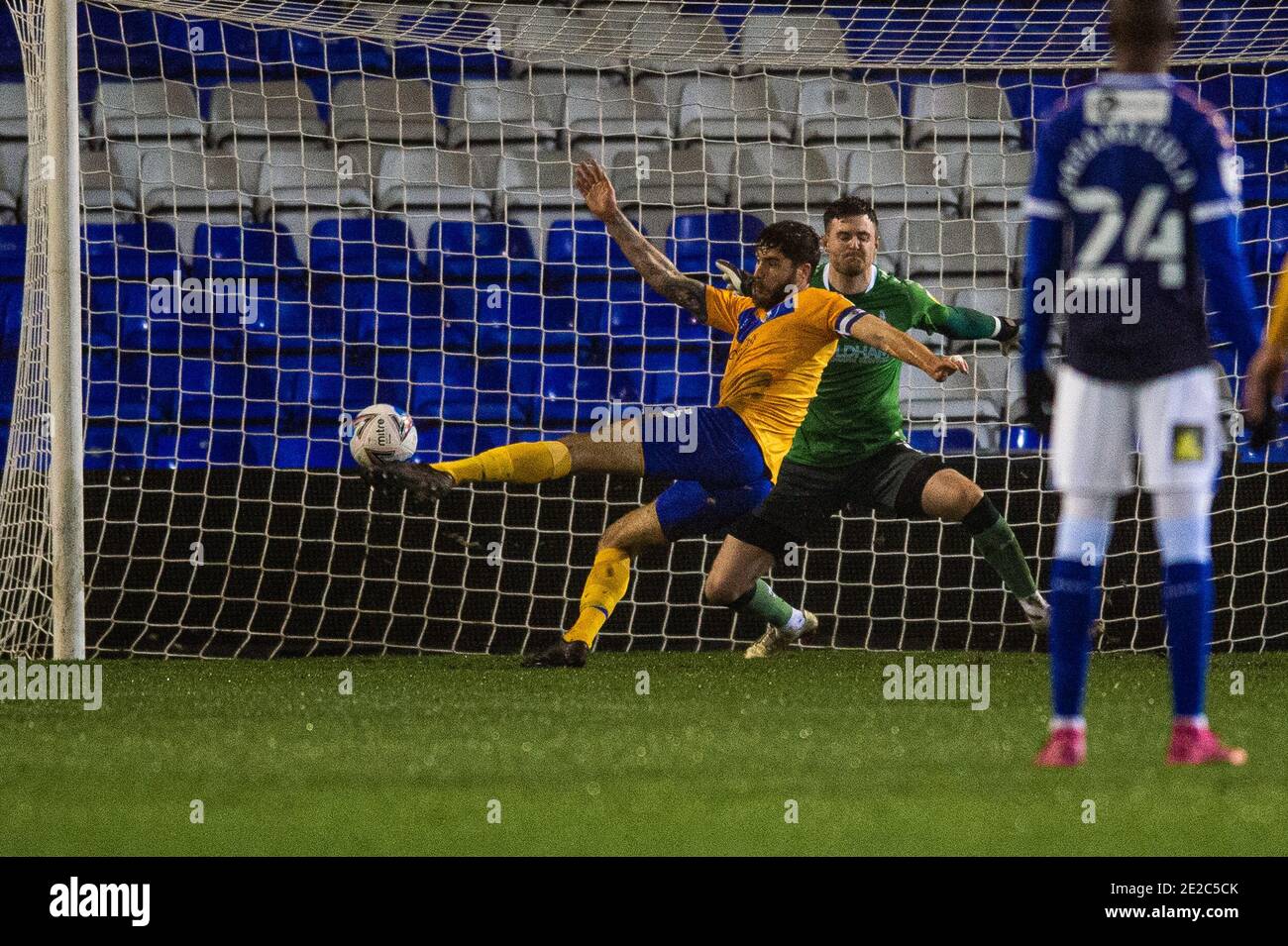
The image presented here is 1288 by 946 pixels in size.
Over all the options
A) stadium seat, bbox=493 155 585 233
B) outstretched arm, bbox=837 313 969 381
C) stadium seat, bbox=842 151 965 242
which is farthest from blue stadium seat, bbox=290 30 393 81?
outstretched arm, bbox=837 313 969 381

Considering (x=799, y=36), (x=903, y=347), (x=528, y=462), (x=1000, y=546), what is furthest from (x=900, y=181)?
(x=903, y=347)

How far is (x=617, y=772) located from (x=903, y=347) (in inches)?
84.8

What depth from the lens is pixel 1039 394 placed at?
3.36 m

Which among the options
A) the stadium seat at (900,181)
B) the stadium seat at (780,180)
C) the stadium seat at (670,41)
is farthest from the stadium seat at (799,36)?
the stadium seat at (900,181)

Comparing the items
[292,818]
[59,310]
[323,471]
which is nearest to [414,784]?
[292,818]

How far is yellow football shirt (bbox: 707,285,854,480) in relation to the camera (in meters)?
6.32

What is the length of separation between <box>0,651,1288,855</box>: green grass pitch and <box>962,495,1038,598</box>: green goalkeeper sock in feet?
2.33

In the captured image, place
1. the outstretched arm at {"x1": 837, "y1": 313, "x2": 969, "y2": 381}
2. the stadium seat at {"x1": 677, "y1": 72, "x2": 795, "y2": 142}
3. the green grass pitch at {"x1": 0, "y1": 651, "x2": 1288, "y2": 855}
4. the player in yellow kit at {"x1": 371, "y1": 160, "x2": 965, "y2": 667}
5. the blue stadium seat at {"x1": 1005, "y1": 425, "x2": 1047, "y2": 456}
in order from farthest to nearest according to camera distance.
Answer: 1. the stadium seat at {"x1": 677, "y1": 72, "x2": 795, "y2": 142}
2. the blue stadium seat at {"x1": 1005, "y1": 425, "x2": 1047, "y2": 456}
3. the player in yellow kit at {"x1": 371, "y1": 160, "x2": 965, "y2": 667}
4. the outstretched arm at {"x1": 837, "y1": 313, "x2": 969, "y2": 381}
5. the green grass pitch at {"x1": 0, "y1": 651, "x2": 1288, "y2": 855}

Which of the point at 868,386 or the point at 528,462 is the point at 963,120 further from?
the point at 528,462

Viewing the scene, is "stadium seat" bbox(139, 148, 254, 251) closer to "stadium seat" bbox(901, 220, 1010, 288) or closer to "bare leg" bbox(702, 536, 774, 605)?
"stadium seat" bbox(901, 220, 1010, 288)

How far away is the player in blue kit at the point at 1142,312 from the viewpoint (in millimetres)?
3205

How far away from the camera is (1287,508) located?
7.65 m

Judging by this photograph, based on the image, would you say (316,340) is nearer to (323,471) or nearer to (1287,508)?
(323,471)

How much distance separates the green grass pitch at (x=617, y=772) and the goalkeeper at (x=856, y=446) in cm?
74
